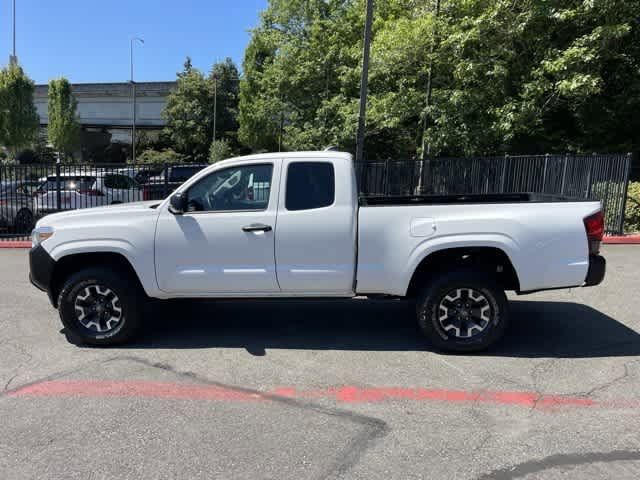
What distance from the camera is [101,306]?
5238 mm

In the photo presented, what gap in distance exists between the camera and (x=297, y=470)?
3115 millimetres

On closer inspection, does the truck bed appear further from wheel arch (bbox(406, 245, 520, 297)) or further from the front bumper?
the front bumper

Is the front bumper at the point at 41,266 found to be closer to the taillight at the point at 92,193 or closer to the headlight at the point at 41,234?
the headlight at the point at 41,234

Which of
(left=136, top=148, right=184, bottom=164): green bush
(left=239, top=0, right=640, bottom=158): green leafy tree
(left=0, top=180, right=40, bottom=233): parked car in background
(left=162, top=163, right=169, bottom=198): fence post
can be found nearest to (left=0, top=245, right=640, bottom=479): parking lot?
(left=162, top=163, right=169, bottom=198): fence post

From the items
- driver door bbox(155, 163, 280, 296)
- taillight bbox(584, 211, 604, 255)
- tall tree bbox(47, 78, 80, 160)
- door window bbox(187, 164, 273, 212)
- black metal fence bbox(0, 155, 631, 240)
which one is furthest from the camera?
tall tree bbox(47, 78, 80, 160)

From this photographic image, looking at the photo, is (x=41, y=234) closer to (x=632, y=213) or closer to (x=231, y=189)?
(x=231, y=189)

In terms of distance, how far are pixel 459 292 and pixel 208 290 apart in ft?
8.17

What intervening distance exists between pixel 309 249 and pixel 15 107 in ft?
132

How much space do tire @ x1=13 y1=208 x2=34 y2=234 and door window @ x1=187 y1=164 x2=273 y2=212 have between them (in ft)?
32.7

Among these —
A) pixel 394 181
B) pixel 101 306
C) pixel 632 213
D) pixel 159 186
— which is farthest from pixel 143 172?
pixel 632 213

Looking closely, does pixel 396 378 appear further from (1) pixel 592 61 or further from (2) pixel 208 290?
(1) pixel 592 61

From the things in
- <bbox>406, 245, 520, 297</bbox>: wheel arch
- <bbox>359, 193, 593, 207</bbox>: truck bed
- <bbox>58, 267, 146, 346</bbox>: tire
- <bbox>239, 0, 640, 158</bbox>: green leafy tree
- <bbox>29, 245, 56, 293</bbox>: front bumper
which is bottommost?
<bbox>58, 267, 146, 346</bbox>: tire

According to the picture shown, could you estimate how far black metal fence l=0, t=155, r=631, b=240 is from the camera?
12.5 m

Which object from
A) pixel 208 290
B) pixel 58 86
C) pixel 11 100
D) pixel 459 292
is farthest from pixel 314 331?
pixel 58 86
